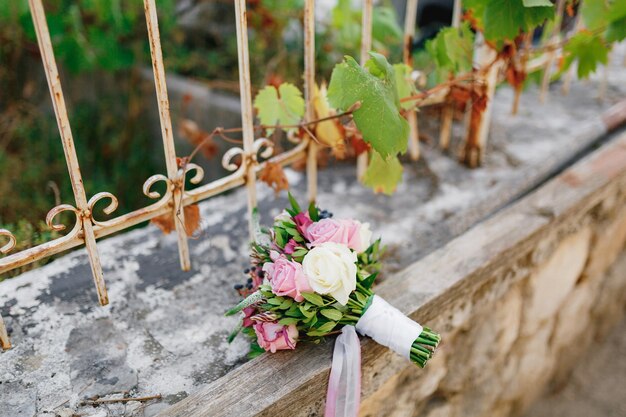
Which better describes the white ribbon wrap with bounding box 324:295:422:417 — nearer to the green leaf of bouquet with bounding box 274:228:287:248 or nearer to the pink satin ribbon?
the pink satin ribbon

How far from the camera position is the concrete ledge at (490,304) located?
1237 mm

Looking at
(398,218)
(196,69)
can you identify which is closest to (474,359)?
(398,218)

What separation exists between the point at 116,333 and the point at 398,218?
1.03 metres

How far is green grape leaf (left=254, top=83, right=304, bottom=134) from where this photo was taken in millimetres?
1495

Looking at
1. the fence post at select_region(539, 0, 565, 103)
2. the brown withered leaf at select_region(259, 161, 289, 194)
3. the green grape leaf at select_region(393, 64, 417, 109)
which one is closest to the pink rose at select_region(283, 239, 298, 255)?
the brown withered leaf at select_region(259, 161, 289, 194)

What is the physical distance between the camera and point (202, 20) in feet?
12.1

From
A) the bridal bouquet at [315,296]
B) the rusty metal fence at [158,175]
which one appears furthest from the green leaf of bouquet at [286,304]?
the rusty metal fence at [158,175]

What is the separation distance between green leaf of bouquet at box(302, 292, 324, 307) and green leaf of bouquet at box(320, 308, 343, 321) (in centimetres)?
2

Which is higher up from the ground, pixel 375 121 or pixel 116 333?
pixel 375 121

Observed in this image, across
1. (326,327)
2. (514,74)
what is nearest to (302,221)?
(326,327)

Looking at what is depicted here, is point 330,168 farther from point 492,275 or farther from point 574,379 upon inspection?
point 574,379

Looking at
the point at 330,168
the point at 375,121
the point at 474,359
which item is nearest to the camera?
the point at 375,121

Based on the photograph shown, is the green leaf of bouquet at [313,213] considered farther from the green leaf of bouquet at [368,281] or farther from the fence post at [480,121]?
the fence post at [480,121]

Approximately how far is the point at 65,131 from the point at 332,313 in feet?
2.23
